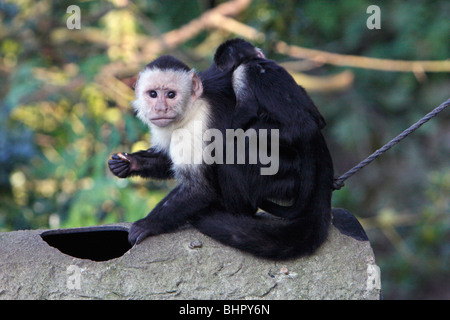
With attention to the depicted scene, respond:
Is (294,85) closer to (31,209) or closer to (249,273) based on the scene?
(249,273)

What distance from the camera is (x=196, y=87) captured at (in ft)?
9.62

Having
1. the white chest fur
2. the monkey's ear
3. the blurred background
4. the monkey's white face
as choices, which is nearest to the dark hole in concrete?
the white chest fur

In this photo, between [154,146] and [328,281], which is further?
[154,146]

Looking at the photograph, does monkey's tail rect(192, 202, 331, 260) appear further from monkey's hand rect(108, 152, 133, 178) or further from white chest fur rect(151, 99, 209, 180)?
monkey's hand rect(108, 152, 133, 178)

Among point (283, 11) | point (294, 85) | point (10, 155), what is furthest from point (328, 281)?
point (10, 155)

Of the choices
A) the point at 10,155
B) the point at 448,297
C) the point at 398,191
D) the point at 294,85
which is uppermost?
the point at 294,85

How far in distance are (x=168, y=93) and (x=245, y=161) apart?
52cm

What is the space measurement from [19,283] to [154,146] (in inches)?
39.6

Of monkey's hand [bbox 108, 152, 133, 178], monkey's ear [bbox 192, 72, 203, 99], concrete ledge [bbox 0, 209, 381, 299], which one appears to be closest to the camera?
concrete ledge [bbox 0, 209, 381, 299]

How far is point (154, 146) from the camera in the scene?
3.16 meters

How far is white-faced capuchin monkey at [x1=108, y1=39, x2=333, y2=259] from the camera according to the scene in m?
2.69

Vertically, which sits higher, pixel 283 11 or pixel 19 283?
pixel 283 11
